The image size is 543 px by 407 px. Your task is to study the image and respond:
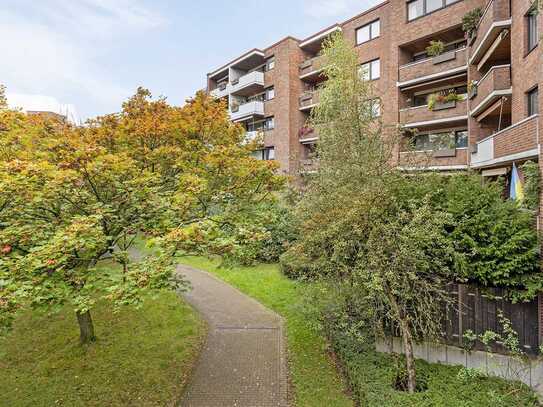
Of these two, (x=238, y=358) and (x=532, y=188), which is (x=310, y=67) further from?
(x=238, y=358)

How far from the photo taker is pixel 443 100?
56.2ft

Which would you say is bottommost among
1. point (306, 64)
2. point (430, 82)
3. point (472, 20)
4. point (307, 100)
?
point (430, 82)

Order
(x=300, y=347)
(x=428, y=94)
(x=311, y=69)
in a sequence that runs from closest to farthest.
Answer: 1. (x=300, y=347)
2. (x=428, y=94)
3. (x=311, y=69)

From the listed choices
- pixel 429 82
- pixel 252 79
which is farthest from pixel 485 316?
pixel 252 79

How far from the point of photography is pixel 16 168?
19.0 feet

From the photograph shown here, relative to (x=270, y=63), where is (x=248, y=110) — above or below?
below

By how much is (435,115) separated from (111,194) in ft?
54.6

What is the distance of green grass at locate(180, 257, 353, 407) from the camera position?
6.68 m

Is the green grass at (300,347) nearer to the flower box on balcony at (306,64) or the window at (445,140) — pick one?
the window at (445,140)

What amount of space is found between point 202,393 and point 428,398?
4.49m

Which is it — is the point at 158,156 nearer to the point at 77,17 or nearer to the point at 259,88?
the point at 77,17

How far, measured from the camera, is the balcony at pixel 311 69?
23.5m

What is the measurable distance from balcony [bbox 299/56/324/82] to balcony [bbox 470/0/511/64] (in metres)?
10.3

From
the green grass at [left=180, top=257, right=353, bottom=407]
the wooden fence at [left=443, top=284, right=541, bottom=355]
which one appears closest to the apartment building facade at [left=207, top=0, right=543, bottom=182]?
the wooden fence at [left=443, top=284, right=541, bottom=355]
